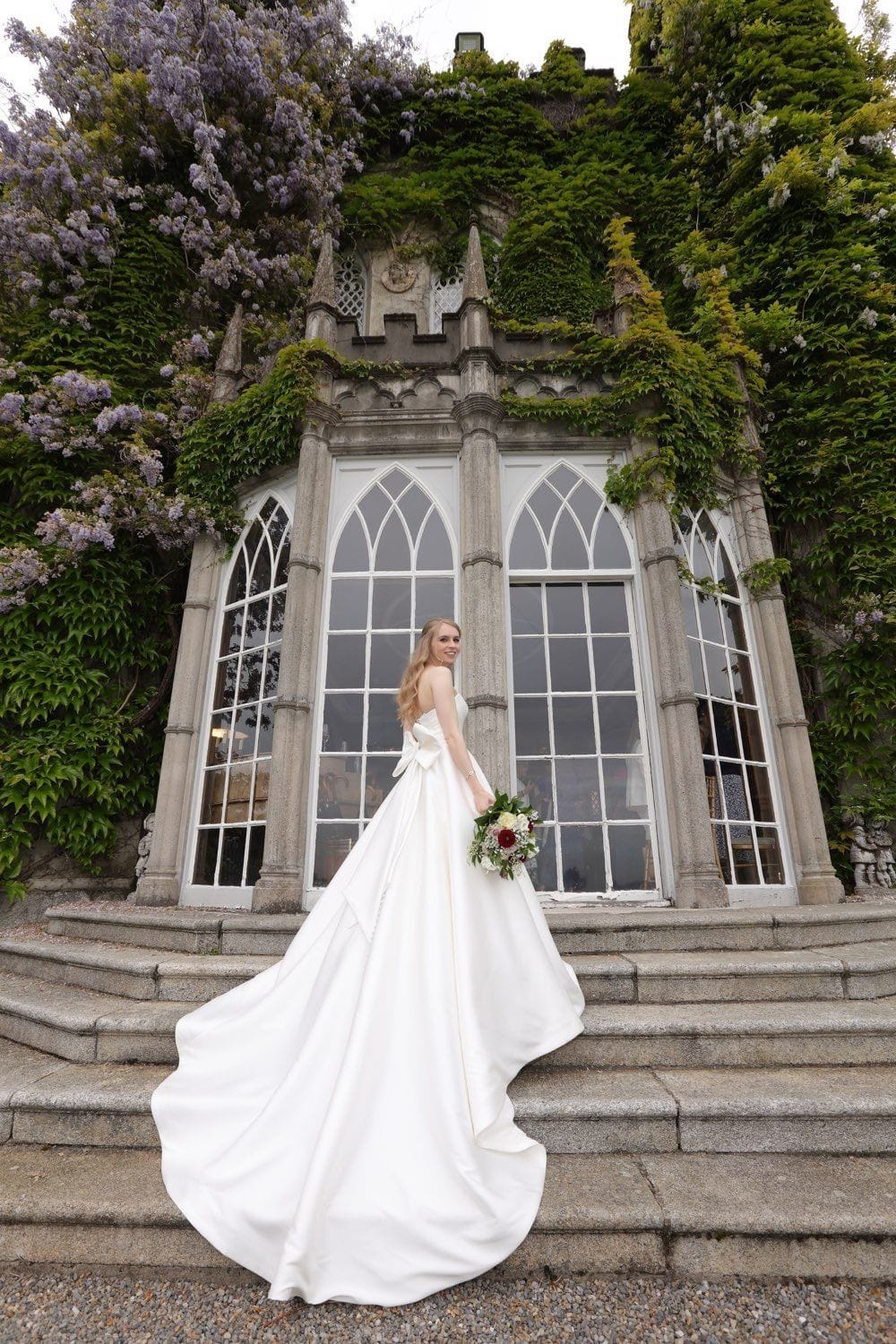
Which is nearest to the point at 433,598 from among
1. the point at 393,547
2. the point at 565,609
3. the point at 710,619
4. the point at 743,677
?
the point at 393,547

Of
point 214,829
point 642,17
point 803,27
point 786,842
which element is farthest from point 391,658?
point 642,17

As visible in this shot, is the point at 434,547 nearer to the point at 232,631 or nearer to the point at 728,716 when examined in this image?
the point at 232,631

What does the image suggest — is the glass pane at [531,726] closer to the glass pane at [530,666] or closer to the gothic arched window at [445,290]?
the glass pane at [530,666]

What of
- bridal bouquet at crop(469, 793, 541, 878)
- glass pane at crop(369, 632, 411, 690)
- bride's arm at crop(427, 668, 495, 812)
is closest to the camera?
bridal bouquet at crop(469, 793, 541, 878)

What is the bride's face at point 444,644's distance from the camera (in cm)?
368

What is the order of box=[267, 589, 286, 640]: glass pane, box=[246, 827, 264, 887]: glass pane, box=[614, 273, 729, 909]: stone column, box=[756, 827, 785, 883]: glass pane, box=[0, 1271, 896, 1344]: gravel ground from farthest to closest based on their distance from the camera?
box=[267, 589, 286, 640]: glass pane → box=[756, 827, 785, 883]: glass pane → box=[246, 827, 264, 887]: glass pane → box=[614, 273, 729, 909]: stone column → box=[0, 1271, 896, 1344]: gravel ground

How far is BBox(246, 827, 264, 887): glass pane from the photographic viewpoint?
619 centimetres

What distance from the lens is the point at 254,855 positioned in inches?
246

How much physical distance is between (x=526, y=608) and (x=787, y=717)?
285 cm

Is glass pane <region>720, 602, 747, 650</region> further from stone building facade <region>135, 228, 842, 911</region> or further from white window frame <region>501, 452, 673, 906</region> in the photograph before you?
white window frame <region>501, 452, 673, 906</region>

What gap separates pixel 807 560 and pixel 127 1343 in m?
8.44

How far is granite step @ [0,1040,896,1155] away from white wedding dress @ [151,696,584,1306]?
0.80 ft

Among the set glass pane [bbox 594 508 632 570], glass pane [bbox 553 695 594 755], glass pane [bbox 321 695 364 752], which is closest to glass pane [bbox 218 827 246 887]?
glass pane [bbox 321 695 364 752]

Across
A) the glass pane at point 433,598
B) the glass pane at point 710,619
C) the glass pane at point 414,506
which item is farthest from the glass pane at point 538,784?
the glass pane at point 414,506
